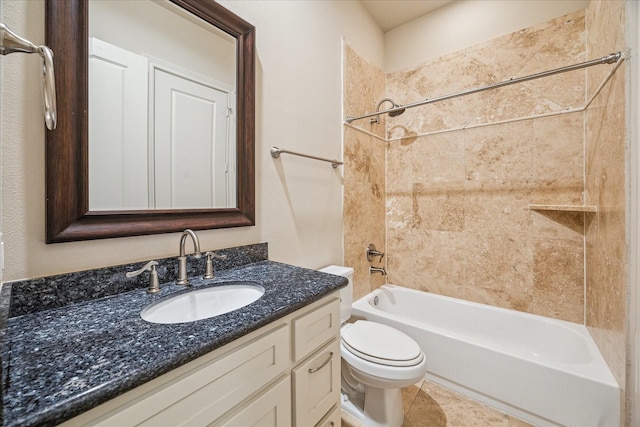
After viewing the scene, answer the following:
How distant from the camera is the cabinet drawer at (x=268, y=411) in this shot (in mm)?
665

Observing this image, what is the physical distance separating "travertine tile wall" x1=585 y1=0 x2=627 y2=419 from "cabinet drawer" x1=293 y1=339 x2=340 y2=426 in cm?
124

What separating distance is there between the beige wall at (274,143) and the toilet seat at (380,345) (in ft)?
1.59

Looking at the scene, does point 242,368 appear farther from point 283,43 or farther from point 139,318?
point 283,43

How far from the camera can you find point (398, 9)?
219 cm

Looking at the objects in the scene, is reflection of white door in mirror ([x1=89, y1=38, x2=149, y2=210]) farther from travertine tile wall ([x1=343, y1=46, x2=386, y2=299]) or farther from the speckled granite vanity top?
travertine tile wall ([x1=343, y1=46, x2=386, y2=299])

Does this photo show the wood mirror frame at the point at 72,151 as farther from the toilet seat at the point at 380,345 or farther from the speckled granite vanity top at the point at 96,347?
the toilet seat at the point at 380,345

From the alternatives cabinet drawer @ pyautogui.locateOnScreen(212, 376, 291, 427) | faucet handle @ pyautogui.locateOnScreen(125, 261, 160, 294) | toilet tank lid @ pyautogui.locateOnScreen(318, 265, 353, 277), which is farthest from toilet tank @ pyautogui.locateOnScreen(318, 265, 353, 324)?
faucet handle @ pyautogui.locateOnScreen(125, 261, 160, 294)

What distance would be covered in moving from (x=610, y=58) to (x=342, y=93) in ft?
4.60

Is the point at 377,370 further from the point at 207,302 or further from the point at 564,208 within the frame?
the point at 564,208

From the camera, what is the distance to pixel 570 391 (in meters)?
1.27

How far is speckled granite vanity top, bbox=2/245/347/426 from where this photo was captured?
41 cm

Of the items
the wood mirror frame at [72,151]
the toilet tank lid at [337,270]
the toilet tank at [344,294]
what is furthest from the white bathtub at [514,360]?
the wood mirror frame at [72,151]

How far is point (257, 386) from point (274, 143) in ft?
3.70

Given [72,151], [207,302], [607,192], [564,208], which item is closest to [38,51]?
[72,151]
